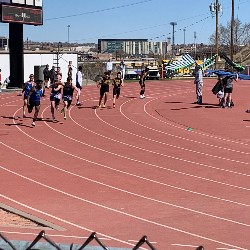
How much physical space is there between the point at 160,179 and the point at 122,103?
14.8 m

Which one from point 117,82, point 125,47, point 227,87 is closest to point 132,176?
point 117,82

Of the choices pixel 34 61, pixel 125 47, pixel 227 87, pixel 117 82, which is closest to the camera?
pixel 117 82

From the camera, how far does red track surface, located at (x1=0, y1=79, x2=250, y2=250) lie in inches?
359

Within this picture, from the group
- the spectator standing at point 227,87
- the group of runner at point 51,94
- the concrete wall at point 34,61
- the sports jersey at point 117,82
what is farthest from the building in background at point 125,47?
the group of runner at point 51,94

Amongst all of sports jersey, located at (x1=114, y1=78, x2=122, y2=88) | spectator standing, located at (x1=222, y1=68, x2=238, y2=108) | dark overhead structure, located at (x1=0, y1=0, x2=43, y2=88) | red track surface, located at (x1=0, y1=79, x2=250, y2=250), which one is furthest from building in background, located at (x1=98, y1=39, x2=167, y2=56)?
red track surface, located at (x1=0, y1=79, x2=250, y2=250)

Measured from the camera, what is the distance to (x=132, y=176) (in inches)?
503

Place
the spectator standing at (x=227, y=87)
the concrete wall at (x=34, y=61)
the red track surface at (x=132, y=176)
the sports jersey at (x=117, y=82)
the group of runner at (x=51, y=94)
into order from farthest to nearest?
the concrete wall at (x=34, y=61), the spectator standing at (x=227, y=87), the sports jersey at (x=117, y=82), the group of runner at (x=51, y=94), the red track surface at (x=132, y=176)

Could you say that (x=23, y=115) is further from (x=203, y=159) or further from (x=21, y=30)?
(x=21, y=30)

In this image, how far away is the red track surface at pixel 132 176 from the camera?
29.9 ft

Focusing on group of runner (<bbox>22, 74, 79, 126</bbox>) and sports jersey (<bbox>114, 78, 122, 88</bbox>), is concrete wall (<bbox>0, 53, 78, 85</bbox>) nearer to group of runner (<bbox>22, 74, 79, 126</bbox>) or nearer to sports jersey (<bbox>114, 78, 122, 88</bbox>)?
sports jersey (<bbox>114, 78, 122, 88</bbox>)

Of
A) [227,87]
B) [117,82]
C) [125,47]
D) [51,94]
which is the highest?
[125,47]

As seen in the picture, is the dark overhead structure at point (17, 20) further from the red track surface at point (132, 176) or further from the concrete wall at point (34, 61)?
the red track surface at point (132, 176)

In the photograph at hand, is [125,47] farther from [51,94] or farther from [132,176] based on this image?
[132,176]

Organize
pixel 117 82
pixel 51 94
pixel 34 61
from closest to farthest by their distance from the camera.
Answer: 1. pixel 51 94
2. pixel 117 82
3. pixel 34 61
